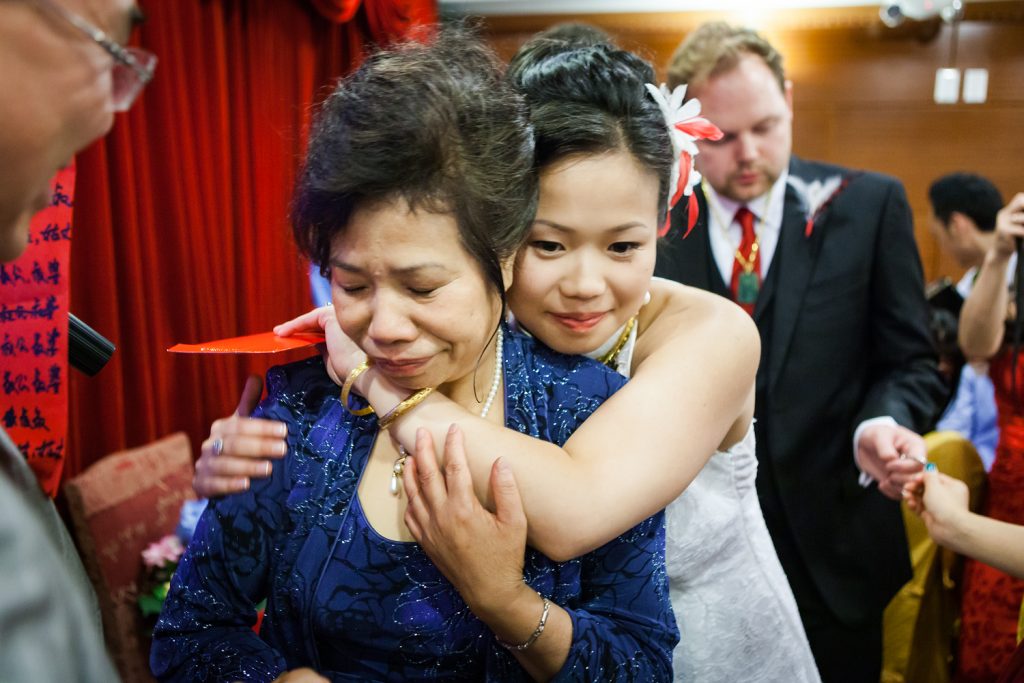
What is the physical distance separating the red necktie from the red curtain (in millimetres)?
1448

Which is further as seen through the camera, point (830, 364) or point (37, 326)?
point (830, 364)

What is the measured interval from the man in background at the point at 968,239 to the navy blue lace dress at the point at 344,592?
2.98 metres

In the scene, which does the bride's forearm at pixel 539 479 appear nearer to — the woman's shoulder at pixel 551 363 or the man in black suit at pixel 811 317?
the woman's shoulder at pixel 551 363

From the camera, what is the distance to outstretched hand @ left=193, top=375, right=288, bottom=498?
3.63 feet

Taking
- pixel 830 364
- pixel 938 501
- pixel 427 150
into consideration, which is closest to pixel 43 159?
pixel 427 150

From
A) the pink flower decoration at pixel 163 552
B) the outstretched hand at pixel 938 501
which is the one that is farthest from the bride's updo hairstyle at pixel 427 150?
the pink flower decoration at pixel 163 552

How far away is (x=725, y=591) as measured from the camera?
152 centimetres

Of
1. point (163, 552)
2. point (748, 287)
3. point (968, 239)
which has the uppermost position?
point (748, 287)

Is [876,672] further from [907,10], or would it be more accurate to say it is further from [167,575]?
[907,10]

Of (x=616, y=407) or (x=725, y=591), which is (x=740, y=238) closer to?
(x=725, y=591)

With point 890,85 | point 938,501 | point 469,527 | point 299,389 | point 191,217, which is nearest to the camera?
point 469,527

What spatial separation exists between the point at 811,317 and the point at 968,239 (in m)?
2.02

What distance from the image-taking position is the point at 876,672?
8.23 ft

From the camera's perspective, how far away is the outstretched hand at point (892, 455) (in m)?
1.92
